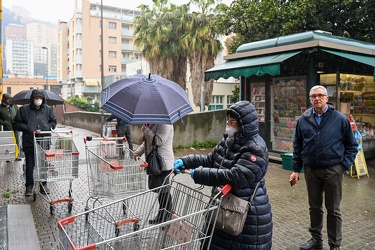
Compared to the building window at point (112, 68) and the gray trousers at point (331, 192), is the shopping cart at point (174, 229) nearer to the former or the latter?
the gray trousers at point (331, 192)

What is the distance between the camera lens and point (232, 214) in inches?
113

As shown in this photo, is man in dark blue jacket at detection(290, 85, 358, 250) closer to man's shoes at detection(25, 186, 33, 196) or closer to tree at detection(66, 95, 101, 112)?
man's shoes at detection(25, 186, 33, 196)

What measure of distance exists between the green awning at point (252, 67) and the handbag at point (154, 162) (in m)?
5.41

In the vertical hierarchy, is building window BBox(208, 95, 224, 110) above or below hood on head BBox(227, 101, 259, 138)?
above

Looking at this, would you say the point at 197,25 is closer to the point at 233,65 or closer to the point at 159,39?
the point at 159,39

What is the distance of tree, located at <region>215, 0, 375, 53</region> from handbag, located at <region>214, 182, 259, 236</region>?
1272 cm

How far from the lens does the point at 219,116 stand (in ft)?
46.4

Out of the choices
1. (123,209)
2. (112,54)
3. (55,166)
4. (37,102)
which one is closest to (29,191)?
(55,166)

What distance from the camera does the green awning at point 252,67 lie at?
9.44 meters

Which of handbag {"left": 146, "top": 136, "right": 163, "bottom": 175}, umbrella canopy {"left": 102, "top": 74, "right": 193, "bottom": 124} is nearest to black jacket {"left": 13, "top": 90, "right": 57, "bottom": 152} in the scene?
umbrella canopy {"left": 102, "top": 74, "right": 193, "bottom": 124}

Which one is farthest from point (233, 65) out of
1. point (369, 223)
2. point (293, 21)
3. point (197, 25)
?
point (197, 25)

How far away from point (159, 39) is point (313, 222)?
2239 centimetres

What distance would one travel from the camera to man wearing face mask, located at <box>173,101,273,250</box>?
2885 mm

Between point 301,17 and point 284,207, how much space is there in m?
10.4
